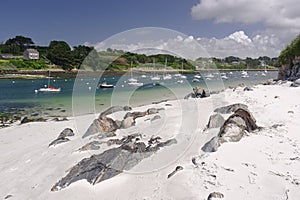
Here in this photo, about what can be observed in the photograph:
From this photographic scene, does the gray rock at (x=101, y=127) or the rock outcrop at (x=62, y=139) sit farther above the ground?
the gray rock at (x=101, y=127)

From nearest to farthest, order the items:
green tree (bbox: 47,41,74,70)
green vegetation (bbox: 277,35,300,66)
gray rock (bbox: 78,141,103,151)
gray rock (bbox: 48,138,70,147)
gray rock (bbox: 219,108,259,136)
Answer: gray rock (bbox: 219,108,259,136), gray rock (bbox: 78,141,103,151), gray rock (bbox: 48,138,70,147), green vegetation (bbox: 277,35,300,66), green tree (bbox: 47,41,74,70)

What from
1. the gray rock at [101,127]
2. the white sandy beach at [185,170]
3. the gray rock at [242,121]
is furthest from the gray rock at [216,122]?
the gray rock at [101,127]

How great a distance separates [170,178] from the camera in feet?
19.8

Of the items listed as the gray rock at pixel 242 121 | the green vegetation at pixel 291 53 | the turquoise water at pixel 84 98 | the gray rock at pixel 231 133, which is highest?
Answer: the green vegetation at pixel 291 53

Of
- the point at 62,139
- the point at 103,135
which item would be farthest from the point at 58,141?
the point at 103,135

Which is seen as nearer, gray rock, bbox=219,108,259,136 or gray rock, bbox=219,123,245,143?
gray rock, bbox=219,123,245,143

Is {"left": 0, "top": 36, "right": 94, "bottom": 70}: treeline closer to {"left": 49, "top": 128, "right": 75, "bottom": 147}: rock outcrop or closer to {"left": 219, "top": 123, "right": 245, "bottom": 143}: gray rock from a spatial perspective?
{"left": 49, "top": 128, "right": 75, "bottom": 147}: rock outcrop

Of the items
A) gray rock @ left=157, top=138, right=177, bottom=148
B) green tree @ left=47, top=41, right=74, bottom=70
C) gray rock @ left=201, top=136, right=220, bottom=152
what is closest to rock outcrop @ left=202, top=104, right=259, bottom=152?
gray rock @ left=201, top=136, right=220, bottom=152

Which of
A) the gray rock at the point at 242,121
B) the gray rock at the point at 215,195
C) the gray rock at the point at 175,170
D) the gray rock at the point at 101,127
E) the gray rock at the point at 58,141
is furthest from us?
the gray rock at the point at 101,127

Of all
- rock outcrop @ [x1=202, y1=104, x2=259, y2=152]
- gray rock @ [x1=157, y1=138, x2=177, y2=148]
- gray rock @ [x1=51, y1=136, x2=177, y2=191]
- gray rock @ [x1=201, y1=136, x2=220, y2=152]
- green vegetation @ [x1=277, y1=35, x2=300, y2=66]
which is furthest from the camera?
green vegetation @ [x1=277, y1=35, x2=300, y2=66]

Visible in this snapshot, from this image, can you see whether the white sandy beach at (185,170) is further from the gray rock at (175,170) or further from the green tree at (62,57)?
the green tree at (62,57)

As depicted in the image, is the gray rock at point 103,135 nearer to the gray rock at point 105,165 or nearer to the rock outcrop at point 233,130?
the gray rock at point 105,165

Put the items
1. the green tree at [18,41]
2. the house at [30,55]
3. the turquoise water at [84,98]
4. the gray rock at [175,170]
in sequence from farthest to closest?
the green tree at [18,41] < the house at [30,55] < the turquoise water at [84,98] < the gray rock at [175,170]

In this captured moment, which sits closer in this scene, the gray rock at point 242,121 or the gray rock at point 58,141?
the gray rock at point 242,121
